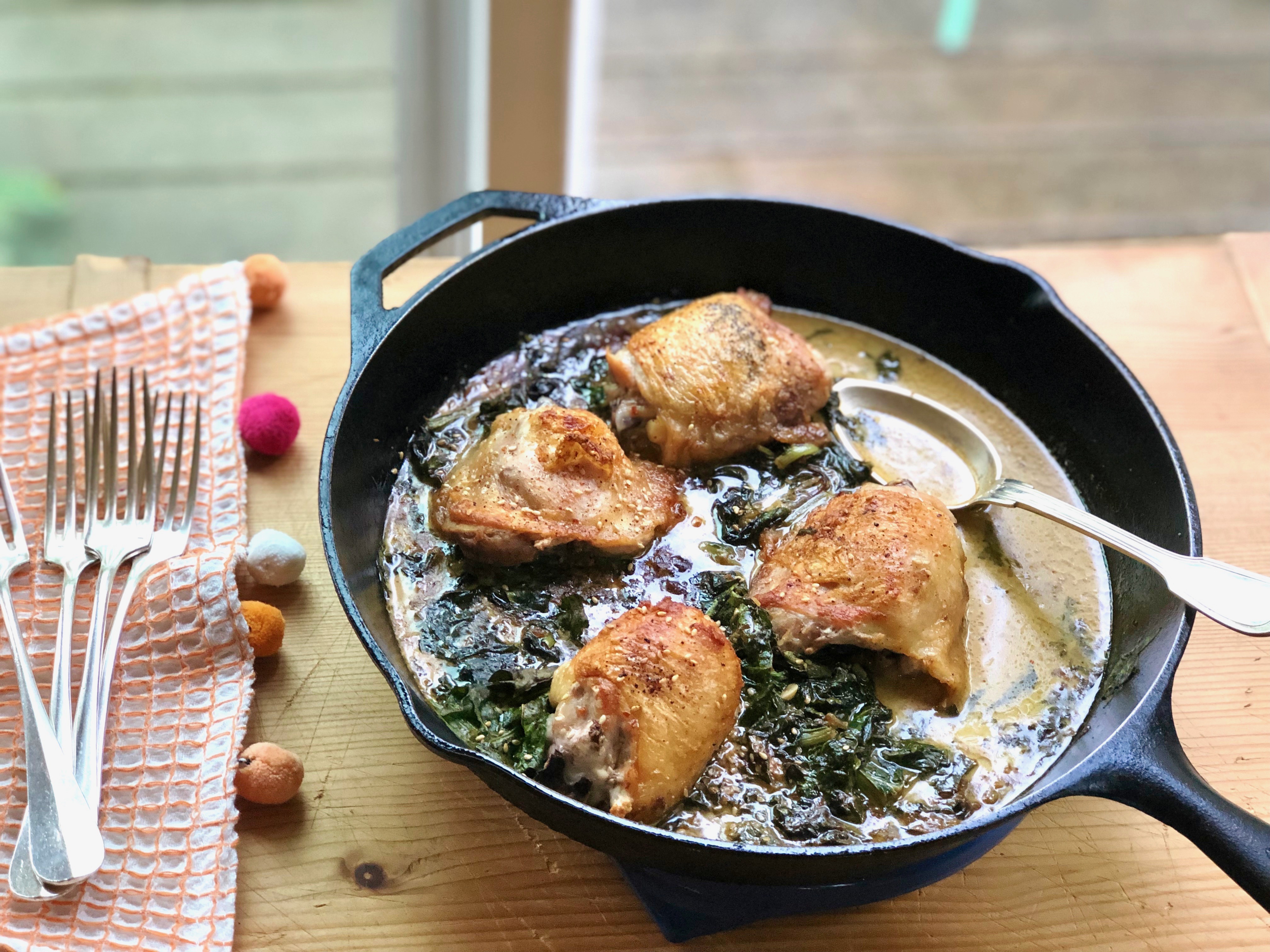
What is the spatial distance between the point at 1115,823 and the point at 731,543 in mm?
750

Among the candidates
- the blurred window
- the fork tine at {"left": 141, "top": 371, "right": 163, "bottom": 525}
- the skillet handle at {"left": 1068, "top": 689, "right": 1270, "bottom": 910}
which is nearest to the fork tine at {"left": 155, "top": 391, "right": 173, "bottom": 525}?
the fork tine at {"left": 141, "top": 371, "right": 163, "bottom": 525}

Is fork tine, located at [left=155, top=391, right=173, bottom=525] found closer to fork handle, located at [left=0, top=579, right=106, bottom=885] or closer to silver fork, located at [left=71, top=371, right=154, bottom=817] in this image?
silver fork, located at [left=71, top=371, right=154, bottom=817]

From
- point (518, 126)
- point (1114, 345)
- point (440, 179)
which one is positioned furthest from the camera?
point (440, 179)

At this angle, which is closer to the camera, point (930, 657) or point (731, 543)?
point (930, 657)

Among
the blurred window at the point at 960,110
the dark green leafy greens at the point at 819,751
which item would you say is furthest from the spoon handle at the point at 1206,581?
the blurred window at the point at 960,110

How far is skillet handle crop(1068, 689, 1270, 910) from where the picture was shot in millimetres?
1378

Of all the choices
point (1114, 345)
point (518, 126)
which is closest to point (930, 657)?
point (1114, 345)

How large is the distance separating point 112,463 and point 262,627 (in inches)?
17.0

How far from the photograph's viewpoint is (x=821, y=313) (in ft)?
7.93

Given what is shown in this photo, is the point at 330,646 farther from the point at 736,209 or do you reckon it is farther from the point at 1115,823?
the point at 1115,823

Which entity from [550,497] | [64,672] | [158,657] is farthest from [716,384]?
[64,672]

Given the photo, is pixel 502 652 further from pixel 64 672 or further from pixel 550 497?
pixel 64 672

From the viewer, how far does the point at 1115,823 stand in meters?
1.79

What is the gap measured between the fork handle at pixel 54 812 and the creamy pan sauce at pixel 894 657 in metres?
0.50
